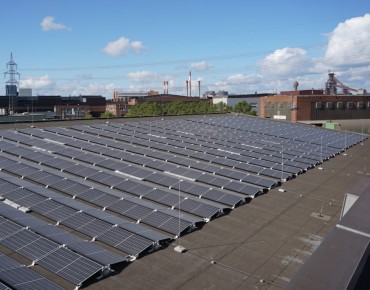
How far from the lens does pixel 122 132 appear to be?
45.9m

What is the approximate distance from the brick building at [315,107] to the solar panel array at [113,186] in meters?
63.1

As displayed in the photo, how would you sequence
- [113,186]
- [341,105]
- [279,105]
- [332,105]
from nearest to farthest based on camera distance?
[113,186], [332,105], [341,105], [279,105]

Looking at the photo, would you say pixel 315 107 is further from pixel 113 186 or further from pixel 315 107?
pixel 113 186

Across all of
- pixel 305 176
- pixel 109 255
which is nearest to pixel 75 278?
pixel 109 255

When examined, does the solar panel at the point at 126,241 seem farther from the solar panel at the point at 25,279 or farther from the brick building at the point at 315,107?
the brick building at the point at 315,107

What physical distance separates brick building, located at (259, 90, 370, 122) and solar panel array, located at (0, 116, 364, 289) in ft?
207

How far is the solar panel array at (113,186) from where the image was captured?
1564cm

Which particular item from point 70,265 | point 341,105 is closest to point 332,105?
point 341,105

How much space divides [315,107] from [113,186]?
99.5m

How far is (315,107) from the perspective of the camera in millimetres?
111875

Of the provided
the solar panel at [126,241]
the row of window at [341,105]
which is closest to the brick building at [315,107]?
the row of window at [341,105]

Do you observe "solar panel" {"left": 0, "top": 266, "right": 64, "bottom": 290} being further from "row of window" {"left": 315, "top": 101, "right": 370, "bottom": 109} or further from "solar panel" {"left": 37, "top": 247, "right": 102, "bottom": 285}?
"row of window" {"left": 315, "top": 101, "right": 370, "bottom": 109}

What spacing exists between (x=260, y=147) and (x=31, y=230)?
31.5 metres

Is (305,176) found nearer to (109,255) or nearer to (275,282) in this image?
(275,282)
